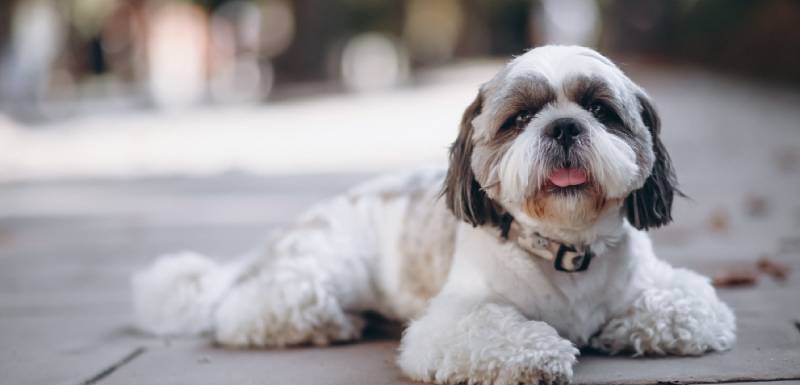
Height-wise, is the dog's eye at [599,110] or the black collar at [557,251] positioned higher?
the dog's eye at [599,110]

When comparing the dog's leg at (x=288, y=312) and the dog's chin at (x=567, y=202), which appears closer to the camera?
the dog's chin at (x=567, y=202)

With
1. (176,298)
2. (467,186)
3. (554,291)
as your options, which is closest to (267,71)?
(176,298)

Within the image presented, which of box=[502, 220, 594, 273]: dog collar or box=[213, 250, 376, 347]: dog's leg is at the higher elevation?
box=[502, 220, 594, 273]: dog collar

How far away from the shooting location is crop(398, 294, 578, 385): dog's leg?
3.17 m

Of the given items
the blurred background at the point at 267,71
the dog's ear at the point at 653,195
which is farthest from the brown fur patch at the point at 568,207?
the blurred background at the point at 267,71

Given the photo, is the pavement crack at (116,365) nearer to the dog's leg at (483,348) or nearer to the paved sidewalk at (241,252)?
the paved sidewalk at (241,252)

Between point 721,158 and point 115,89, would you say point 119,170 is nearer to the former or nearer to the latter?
point 721,158

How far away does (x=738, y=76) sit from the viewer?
18.0 meters

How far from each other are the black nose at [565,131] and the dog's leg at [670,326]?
0.79 meters

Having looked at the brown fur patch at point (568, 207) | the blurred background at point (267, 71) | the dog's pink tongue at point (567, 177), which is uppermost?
the dog's pink tongue at point (567, 177)

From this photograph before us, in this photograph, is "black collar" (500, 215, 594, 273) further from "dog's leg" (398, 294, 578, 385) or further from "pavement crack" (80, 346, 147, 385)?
"pavement crack" (80, 346, 147, 385)

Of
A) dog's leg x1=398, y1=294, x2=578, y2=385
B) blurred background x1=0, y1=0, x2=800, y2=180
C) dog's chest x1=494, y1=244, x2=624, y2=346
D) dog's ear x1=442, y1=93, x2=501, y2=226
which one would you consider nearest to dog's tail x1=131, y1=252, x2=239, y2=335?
dog's leg x1=398, y1=294, x2=578, y2=385

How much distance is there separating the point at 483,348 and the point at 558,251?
1.63 feet

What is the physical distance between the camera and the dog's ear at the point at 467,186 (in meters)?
3.60
